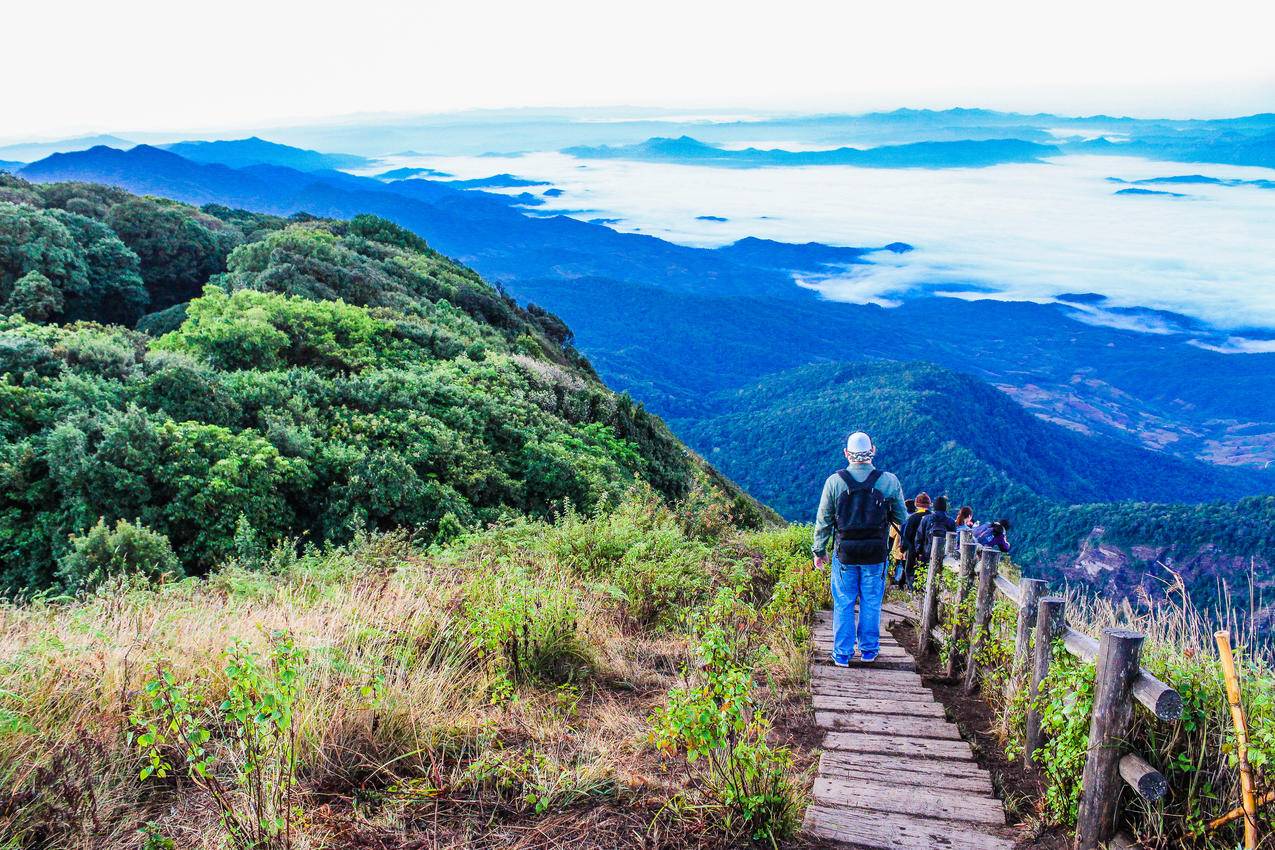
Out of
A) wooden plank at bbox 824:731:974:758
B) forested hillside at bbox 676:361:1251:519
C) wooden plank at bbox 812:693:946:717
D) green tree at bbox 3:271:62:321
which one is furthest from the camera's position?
forested hillside at bbox 676:361:1251:519

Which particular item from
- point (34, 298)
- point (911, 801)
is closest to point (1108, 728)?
point (911, 801)

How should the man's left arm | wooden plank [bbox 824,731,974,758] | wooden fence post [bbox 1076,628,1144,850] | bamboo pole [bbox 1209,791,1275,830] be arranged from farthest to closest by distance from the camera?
the man's left arm < wooden plank [bbox 824,731,974,758] < wooden fence post [bbox 1076,628,1144,850] < bamboo pole [bbox 1209,791,1275,830]

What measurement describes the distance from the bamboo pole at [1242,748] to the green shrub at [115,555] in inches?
329

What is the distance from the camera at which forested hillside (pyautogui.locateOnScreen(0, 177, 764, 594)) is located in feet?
28.0

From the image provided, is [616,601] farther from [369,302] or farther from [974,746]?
[369,302]

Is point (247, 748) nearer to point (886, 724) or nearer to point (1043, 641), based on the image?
point (886, 724)

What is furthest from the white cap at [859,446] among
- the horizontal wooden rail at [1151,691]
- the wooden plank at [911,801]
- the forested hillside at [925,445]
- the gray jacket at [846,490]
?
the forested hillside at [925,445]

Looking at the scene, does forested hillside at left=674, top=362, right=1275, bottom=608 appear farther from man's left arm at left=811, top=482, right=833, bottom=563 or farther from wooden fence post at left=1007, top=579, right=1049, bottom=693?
wooden fence post at left=1007, top=579, right=1049, bottom=693

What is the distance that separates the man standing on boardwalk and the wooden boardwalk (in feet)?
1.92

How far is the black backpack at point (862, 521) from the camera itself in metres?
5.75

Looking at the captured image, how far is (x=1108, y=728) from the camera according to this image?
3201 mm

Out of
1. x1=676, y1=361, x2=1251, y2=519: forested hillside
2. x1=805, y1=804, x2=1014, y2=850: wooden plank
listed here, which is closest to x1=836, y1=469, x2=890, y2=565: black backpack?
x1=805, y1=804, x2=1014, y2=850: wooden plank

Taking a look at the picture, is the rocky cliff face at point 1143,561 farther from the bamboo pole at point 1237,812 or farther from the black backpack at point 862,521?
the bamboo pole at point 1237,812

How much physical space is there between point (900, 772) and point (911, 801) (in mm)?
347
